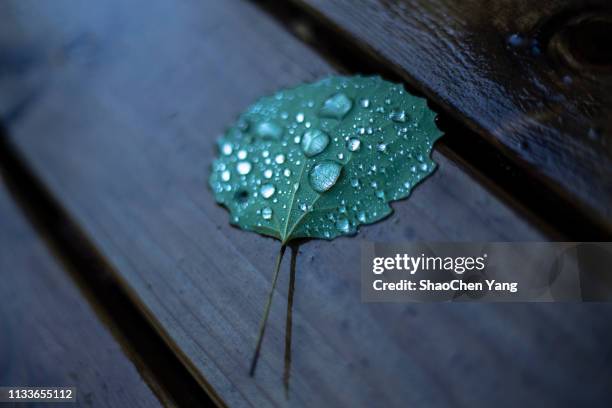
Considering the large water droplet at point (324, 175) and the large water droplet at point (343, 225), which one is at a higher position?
A: the large water droplet at point (324, 175)

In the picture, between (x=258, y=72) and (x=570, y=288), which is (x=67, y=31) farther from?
(x=570, y=288)

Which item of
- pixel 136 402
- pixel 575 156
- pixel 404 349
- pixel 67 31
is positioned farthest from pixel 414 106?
pixel 67 31

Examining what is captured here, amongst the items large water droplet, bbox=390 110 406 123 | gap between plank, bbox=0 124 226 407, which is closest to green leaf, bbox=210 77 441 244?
large water droplet, bbox=390 110 406 123

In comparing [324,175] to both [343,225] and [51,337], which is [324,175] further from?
[51,337]

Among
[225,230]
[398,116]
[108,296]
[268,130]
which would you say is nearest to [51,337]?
[108,296]

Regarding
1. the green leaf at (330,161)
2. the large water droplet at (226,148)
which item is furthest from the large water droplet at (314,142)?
the large water droplet at (226,148)

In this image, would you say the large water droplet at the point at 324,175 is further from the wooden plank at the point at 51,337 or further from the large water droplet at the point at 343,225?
the wooden plank at the point at 51,337
